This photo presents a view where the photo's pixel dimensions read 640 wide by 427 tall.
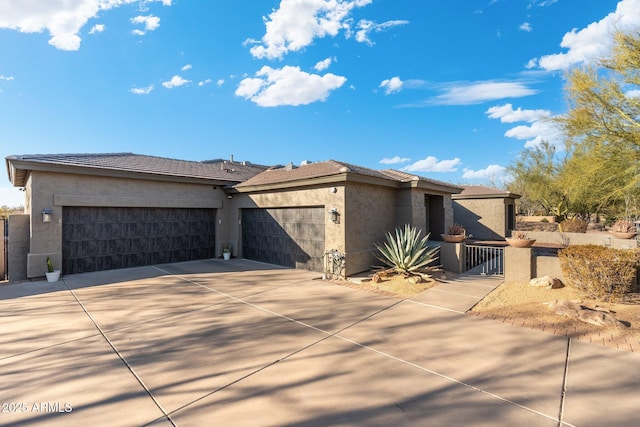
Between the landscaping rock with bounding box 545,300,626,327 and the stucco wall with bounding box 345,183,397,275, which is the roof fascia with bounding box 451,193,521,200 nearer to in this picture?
the stucco wall with bounding box 345,183,397,275

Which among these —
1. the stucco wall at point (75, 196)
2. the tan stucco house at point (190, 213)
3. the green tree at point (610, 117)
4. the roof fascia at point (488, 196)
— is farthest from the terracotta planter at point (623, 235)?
the stucco wall at point (75, 196)

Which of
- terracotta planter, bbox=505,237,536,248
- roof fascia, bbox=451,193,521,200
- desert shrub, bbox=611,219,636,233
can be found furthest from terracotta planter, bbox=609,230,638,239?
roof fascia, bbox=451,193,521,200

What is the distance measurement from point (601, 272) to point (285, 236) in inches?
367

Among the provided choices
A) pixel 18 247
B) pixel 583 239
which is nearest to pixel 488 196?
pixel 583 239

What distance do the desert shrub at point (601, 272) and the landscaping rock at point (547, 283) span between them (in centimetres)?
35

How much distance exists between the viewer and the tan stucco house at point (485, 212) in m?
17.9

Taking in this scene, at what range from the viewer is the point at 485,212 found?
18.5 m

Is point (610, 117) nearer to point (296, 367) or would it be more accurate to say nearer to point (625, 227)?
point (625, 227)

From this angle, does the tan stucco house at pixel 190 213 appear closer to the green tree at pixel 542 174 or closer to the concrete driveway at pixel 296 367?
the concrete driveway at pixel 296 367

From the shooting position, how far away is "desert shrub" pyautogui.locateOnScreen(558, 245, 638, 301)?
6102 mm

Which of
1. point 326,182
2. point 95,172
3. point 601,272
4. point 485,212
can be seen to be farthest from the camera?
point 485,212

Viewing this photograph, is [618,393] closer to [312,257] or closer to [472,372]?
[472,372]

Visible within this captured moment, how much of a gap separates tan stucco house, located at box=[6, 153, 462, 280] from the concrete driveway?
3.57 meters

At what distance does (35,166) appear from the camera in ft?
29.8
